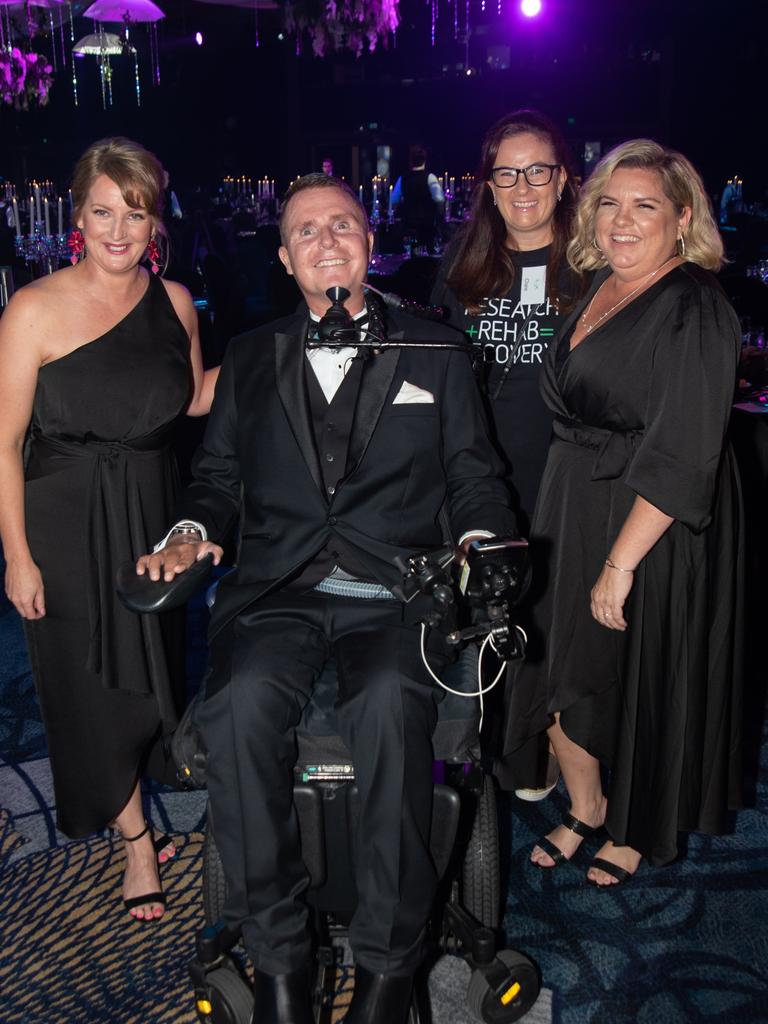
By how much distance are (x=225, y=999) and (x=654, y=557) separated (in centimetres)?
144

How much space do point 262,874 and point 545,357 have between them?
5.08 ft

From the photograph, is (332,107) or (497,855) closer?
(497,855)

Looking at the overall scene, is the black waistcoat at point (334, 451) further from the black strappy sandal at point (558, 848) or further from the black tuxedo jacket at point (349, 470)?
the black strappy sandal at point (558, 848)

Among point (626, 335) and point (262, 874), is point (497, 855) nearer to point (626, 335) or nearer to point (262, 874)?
point (262, 874)

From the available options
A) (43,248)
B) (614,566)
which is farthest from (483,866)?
(43,248)

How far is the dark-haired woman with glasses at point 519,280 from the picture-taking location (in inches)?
110

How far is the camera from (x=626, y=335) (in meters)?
2.42

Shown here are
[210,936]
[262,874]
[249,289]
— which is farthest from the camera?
[249,289]

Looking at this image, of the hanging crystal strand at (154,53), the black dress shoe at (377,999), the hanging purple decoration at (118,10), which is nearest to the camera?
the black dress shoe at (377,999)

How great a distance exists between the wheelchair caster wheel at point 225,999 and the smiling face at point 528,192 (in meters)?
2.10

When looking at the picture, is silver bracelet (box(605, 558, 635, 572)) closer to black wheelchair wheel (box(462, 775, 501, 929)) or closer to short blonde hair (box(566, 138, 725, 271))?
black wheelchair wheel (box(462, 775, 501, 929))

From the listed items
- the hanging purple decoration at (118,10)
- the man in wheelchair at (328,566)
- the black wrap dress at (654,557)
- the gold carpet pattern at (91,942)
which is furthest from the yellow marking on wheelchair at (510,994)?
the hanging purple decoration at (118,10)

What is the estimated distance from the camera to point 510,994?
2248 mm

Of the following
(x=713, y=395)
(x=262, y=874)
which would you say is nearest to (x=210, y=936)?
(x=262, y=874)
